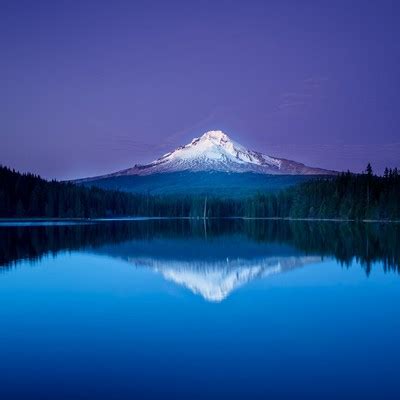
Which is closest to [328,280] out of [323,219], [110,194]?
[323,219]

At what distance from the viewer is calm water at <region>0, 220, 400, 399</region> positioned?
9.88 meters

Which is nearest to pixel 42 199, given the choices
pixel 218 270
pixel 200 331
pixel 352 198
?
pixel 352 198

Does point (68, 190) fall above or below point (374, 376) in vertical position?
above

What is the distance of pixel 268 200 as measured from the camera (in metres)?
151

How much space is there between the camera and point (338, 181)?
116 metres

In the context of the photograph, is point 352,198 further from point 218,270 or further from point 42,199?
point 218,270

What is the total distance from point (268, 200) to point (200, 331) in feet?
455

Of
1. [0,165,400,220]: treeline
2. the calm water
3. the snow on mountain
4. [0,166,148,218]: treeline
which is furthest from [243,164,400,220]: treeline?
the calm water

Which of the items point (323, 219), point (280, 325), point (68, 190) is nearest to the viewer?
point (280, 325)

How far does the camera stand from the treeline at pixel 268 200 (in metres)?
101

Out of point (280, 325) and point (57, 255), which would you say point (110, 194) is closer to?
point (57, 255)

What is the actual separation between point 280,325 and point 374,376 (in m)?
4.58

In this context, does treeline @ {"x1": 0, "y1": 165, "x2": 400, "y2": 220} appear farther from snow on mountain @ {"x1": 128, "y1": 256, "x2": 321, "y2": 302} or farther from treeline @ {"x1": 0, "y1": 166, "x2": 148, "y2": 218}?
snow on mountain @ {"x1": 128, "y1": 256, "x2": 321, "y2": 302}

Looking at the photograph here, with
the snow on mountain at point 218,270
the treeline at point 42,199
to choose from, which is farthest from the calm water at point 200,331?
the treeline at point 42,199
